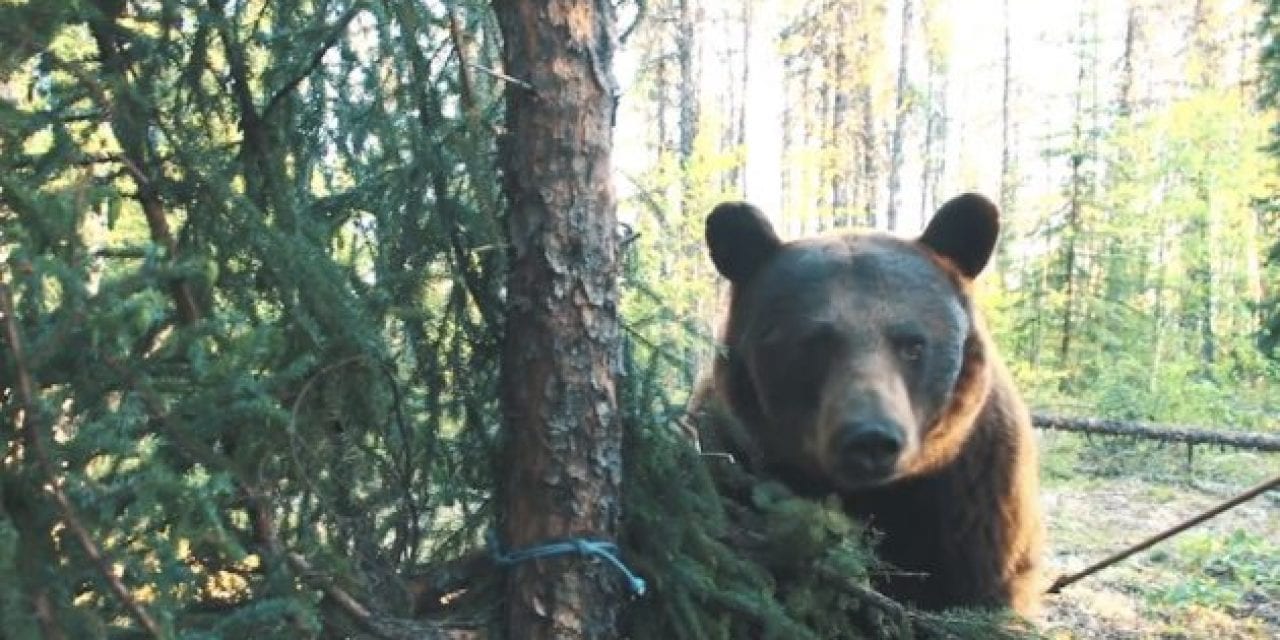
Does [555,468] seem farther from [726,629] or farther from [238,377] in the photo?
[238,377]

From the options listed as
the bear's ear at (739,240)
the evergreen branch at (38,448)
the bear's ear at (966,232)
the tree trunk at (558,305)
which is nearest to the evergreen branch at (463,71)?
the tree trunk at (558,305)

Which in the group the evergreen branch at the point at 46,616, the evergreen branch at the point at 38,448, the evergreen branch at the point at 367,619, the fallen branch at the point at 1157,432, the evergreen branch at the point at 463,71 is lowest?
the fallen branch at the point at 1157,432

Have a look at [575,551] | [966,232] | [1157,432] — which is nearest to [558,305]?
[575,551]

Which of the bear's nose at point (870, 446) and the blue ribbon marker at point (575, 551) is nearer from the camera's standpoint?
the blue ribbon marker at point (575, 551)

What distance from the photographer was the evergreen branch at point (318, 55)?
9.84 ft

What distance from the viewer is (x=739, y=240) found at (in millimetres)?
4742

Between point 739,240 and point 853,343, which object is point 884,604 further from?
point 739,240

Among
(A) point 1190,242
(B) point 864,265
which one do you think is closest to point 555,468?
(B) point 864,265

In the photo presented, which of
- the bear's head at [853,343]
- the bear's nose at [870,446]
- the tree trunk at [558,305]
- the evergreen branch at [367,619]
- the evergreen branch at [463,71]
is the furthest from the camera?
the bear's head at [853,343]

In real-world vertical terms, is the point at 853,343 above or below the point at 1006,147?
below

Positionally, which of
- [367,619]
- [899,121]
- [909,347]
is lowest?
[367,619]

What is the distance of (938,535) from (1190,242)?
1146 inches

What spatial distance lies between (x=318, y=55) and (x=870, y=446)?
1.97 meters

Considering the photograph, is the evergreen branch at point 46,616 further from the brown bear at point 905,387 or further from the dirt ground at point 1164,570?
the dirt ground at point 1164,570
